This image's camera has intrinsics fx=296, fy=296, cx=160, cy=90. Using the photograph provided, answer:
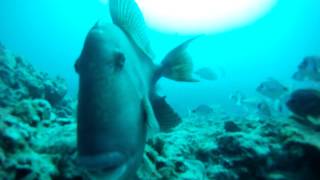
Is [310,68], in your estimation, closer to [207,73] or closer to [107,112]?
[207,73]

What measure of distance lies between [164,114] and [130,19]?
0.61 m

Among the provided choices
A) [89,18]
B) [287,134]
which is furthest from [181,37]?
[287,134]

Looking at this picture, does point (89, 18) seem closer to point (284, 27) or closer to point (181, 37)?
point (181, 37)

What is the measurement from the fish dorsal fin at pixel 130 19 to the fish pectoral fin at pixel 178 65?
8.5 inches

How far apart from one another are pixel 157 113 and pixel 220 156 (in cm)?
197

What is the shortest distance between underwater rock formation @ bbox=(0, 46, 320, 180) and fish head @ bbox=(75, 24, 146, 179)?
1155 mm

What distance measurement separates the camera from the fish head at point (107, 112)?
1.10 m

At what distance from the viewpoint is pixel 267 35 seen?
79812mm

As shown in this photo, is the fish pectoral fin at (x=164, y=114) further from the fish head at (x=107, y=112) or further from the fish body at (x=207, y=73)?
Answer: the fish body at (x=207, y=73)

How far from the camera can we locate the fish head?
110cm

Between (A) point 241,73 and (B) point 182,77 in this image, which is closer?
(B) point 182,77

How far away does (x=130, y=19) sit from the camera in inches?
69.1

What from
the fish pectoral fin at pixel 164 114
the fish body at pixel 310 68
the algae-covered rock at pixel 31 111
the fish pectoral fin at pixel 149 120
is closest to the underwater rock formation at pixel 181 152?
the algae-covered rock at pixel 31 111

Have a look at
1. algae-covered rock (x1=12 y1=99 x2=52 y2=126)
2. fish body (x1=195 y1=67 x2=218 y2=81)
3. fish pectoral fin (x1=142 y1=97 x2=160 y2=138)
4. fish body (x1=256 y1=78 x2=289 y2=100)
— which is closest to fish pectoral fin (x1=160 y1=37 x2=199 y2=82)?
fish pectoral fin (x1=142 y1=97 x2=160 y2=138)
